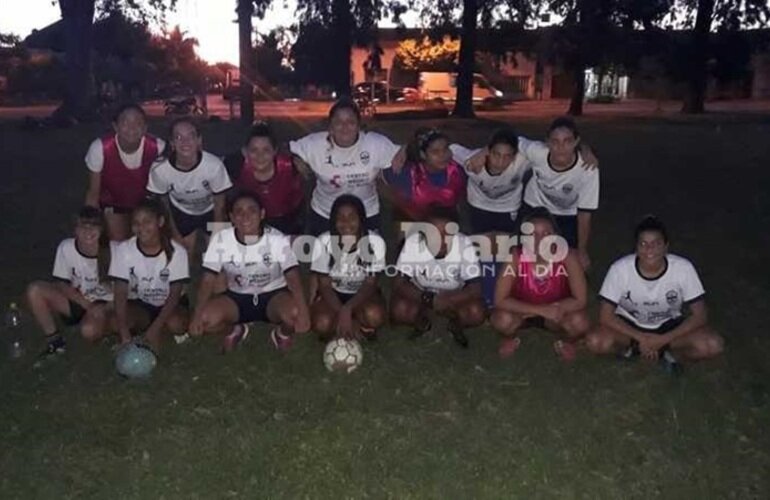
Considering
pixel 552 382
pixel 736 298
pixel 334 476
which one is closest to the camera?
pixel 334 476

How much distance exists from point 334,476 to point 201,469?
26.5 inches

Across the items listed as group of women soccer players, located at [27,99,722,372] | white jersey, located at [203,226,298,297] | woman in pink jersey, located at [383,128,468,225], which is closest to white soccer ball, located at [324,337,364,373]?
group of women soccer players, located at [27,99,722,372]

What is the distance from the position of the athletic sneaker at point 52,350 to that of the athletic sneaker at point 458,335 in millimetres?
2721

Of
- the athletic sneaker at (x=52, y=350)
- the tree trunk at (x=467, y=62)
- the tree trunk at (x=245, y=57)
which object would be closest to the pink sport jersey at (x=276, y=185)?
the athletic sneaker at (x=52, y=350)

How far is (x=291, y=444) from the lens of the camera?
185 inches

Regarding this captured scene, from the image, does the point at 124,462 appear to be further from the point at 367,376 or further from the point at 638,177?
the point at 638,177

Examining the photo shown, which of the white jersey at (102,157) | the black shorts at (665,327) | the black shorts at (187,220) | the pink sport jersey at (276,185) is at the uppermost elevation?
the white jersey at (102,157)

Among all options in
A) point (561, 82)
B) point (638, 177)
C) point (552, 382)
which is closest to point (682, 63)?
point (561, 82)

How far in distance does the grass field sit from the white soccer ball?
0.08m

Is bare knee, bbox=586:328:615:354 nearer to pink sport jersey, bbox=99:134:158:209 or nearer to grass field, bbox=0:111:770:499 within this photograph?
grass field, bbox=0:111:770:499

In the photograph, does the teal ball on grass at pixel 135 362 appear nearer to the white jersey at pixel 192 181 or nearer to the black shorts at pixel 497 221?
the white jersey at pixel 192 181

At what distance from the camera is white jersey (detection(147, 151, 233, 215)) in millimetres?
6918

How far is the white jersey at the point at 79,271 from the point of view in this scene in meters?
6.20

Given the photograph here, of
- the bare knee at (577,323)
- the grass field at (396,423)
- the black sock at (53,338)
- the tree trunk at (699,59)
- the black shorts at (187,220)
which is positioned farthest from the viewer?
the tree trunk at (699,59)
